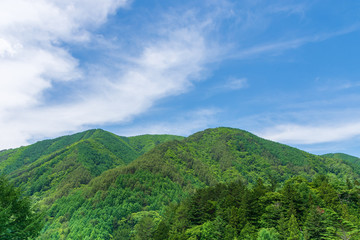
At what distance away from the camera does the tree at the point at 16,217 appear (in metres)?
19.4

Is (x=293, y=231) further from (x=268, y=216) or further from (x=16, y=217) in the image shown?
(x=16, y=217)

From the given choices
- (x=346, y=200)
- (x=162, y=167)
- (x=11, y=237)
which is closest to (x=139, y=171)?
(x=162, y=167)

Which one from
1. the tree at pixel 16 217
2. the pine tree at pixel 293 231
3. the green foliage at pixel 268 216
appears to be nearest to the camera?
the tree at pixel 16 217

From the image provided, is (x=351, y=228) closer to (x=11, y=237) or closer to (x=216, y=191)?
(x=216, y=191)

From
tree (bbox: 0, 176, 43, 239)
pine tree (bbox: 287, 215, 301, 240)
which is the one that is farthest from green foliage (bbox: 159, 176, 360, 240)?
tree (bbox: 0, 176, 43, 239)

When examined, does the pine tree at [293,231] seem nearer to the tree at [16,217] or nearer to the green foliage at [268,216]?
the green foliage at [268,216]

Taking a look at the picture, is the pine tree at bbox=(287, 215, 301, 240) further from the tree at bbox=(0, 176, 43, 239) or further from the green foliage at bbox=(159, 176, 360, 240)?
the tree at bbox=(0, 176, 43, 239)

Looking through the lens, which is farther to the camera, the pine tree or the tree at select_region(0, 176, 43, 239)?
the pine tree

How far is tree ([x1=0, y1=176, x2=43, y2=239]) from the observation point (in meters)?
19.4

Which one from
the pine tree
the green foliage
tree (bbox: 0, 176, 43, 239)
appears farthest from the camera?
the green foliage

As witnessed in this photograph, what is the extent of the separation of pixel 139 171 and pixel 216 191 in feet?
377

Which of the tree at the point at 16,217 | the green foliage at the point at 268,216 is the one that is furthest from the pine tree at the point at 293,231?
the tree at the point at 16,217

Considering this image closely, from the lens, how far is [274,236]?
38.2m

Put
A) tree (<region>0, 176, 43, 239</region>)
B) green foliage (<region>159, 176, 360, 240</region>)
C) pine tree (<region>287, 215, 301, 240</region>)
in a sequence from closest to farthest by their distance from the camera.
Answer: tree (<region>0, 176, 43, 239</region>) → pine tree (<region>287, 215, 301, 240</region>) → green foliage (<region>159, 176, 360, 240</region>)
